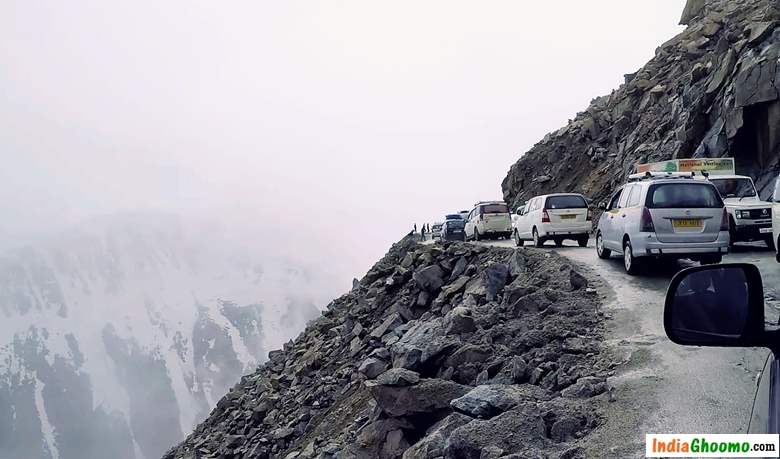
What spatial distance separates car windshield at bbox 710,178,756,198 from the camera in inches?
693

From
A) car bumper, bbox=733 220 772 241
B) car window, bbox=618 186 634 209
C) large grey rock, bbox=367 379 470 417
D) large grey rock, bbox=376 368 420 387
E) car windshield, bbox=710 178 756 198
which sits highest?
car window, bbox=618 186 634 209

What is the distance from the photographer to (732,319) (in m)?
2.17

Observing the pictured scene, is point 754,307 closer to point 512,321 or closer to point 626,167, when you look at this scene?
point 512,321

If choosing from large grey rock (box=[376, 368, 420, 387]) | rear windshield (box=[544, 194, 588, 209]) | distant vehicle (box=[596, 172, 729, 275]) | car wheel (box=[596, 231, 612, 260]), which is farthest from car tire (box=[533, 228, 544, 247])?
large grey rock (box=[376, 368, 420, 387])

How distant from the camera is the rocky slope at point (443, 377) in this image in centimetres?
579

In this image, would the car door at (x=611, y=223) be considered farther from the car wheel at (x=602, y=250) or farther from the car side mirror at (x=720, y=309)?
the car side mirror at (x=720, y=309)

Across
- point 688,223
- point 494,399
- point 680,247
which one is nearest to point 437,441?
point 494,399

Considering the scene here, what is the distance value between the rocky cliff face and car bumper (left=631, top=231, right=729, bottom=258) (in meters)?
12.7

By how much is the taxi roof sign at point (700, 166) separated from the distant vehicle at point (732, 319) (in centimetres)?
1713

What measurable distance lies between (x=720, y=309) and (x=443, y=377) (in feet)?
20.8

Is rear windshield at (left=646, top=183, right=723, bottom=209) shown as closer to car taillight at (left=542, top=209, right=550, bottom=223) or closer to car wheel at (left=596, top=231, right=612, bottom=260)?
car wheel at (left=596, top=231, right=612, bottom=260)

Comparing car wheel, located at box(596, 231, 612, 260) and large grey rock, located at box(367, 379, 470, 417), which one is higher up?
car wheel, located at box(596, 231, 612, 260)

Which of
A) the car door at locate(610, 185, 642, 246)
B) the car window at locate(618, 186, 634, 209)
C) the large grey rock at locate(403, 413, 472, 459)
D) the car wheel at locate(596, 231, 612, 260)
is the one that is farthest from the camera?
the car wheel at locate(596, 231, 612, 260)

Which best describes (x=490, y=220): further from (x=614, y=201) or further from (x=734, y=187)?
(x=614, y=201)
